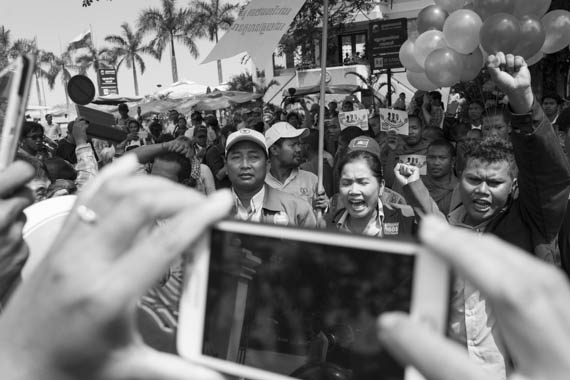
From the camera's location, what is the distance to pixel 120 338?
0.65 metres

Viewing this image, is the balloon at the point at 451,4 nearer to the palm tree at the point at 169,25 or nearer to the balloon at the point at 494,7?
the balloon at the point at 494,7

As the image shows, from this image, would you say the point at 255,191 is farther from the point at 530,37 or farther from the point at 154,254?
the point at 154,254

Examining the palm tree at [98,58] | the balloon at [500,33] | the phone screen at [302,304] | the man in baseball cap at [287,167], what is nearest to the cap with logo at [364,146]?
the man in baseball cap at [287,167]

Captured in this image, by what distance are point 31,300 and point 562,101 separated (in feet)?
33.3

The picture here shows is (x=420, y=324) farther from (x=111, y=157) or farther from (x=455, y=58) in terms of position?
(x=111, y=157)

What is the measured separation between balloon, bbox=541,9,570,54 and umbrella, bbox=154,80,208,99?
21035 millimetres

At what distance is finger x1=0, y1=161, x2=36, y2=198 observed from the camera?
896 mm

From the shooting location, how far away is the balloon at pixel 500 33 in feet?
13.9

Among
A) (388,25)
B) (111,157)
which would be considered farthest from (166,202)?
(388,25)

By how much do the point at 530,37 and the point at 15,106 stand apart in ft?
14.3

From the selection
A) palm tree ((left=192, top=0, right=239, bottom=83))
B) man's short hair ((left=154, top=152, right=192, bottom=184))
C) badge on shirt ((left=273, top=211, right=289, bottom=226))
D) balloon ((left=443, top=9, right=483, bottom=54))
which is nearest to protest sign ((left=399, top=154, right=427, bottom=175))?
balloon ((left=443, top=9, right=483, bottom=54))

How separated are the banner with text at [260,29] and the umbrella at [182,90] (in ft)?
66.5

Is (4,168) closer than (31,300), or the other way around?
(31,300)

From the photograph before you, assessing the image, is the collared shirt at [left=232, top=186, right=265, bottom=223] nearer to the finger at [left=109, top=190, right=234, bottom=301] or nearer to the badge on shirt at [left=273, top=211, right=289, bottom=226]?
the badge on shirt at [left=273, top=211, right=289, bottom=226]
